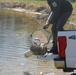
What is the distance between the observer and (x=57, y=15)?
386 inches

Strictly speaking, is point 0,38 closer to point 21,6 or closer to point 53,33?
point 53,33

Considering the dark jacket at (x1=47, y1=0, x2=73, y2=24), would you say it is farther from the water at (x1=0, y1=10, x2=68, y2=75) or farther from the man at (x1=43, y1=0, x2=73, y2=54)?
the water at (x1=0, y1=10, x2=68, y2=75)

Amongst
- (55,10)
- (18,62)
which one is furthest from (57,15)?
(18,62)

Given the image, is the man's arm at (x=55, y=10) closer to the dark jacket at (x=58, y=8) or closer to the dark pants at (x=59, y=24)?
the dark jacket at (x=58, y=8)

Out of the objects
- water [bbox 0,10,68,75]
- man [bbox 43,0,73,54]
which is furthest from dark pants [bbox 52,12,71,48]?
water [bbox 0,10,68,75]

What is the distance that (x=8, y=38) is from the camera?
21562 millimetres

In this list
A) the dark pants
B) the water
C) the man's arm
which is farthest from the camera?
the water

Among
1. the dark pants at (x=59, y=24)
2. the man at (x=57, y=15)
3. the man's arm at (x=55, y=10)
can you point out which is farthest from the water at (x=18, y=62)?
the man's arm at (x=55, y=10)

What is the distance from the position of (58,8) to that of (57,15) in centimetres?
24

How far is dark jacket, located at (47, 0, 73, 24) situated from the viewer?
377 inches

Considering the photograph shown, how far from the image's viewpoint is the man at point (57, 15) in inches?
379

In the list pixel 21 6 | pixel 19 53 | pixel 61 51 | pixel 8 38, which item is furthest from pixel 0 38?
pixel 21 6

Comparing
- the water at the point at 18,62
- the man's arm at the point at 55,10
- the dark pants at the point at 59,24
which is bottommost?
the water at the point at 18,62

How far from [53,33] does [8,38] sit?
38.2 ft
